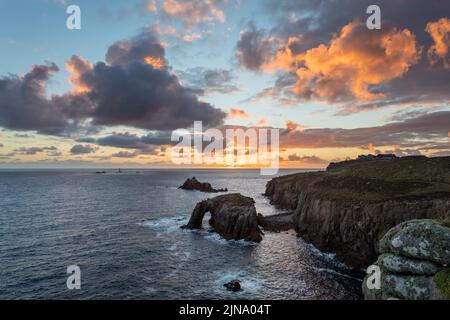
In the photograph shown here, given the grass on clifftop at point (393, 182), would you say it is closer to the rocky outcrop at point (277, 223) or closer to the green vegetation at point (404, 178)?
the green vegetation at point (404, 178)

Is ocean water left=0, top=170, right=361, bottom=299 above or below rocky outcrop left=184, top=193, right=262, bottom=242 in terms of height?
below

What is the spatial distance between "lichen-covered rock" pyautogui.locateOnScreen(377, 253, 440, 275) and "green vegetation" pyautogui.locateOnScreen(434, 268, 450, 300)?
66cm

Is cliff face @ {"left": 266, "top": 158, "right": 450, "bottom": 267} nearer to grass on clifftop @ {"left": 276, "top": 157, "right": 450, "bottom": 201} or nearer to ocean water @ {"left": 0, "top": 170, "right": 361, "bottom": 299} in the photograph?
grass on clifftop @ {"left": 276, "top": 157, "right": 450, "bottom": 201}

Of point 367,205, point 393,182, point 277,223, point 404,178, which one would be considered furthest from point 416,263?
point 277,223

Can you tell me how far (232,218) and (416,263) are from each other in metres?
50.0

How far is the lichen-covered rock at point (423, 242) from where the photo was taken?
24469 millimetres

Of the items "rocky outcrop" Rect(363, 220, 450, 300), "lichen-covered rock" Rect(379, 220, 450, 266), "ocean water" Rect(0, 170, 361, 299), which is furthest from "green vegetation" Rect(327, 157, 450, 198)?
"rocky outcrop" Rect(363, 220, 450, 300)

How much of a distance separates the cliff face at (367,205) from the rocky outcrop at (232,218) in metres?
13.3

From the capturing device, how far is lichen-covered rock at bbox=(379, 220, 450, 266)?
963 inches

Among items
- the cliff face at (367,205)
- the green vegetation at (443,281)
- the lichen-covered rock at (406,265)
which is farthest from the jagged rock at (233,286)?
the green vegetation at (443,281)

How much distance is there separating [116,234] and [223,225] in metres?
27.7

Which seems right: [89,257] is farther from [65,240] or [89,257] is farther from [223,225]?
[223,225]
